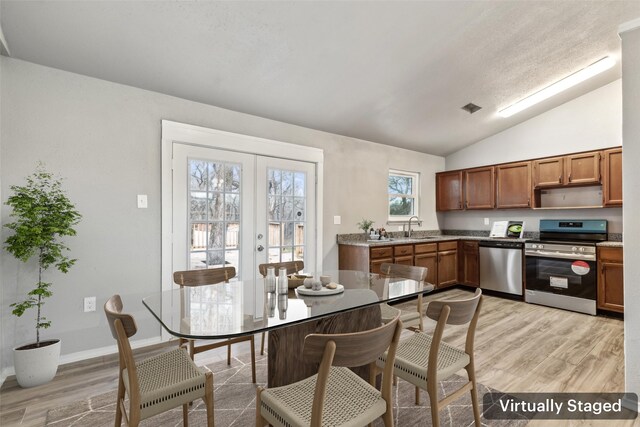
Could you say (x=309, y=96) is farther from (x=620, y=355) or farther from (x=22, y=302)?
(x=620, y=355)

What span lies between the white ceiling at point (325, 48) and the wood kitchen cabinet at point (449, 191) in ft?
6.01

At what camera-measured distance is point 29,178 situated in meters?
2.50

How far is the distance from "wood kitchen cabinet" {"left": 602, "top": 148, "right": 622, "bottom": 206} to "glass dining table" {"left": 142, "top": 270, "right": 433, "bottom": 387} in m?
3.58

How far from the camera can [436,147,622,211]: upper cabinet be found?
4.12 meters

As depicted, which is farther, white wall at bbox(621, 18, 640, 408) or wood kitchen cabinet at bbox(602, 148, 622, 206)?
wood kitchen cabinet at bbox(602, 148, 622, 206)

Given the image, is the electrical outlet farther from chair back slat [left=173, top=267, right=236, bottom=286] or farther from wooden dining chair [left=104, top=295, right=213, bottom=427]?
wooden dining chair [left=104, top=295, right=213, bottom=427]

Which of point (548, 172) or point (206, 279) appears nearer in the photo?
point (206, 279)

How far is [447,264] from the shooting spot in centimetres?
514

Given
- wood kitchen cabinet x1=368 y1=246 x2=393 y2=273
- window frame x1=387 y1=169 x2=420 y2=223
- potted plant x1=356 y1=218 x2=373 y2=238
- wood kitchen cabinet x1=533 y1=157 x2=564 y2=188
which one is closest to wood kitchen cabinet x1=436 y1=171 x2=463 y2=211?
window frame x1=387 y1=169 x2=420 y2=223

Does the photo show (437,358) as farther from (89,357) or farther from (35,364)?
(89,357)

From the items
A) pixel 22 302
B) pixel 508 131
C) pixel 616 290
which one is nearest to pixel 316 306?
pixel 22 302

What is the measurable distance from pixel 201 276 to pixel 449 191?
481cm

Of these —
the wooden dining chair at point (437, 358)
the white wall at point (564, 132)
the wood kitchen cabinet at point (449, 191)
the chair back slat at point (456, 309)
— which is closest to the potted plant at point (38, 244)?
the wooden dining chair at point (437, 358)

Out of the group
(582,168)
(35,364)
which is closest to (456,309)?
(35,364)
